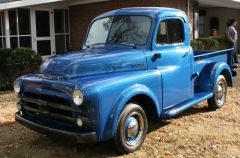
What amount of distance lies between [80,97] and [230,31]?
33.9 feet

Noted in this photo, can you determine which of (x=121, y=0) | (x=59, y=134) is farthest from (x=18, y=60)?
(x=59, y=134)

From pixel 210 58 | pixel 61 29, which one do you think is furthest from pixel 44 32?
pixel 210 58

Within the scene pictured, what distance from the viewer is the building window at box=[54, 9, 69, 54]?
17297 mm

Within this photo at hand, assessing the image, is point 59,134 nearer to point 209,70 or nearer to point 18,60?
point 209,70

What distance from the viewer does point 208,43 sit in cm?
1655

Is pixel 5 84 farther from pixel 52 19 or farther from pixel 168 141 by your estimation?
pixel 168 141

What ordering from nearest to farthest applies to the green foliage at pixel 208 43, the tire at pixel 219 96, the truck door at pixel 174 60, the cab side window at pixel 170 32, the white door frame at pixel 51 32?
the truck door at pixel 174 60
the cab side window at pixel 170 32
the tire at pixel 219 96
the green foliage at pixel 208 43
the white door frame at pixel 51 32

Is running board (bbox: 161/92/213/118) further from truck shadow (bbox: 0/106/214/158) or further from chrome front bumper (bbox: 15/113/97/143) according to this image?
chrome front bumper (bbox: 15/113/97/143)

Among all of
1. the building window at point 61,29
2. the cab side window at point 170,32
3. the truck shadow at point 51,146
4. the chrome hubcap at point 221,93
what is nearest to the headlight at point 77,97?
the truck shadow at point 51,146

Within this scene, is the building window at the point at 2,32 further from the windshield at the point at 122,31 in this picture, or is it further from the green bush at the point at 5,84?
the windshield at the point at 122,31

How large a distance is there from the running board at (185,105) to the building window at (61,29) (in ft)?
36.2

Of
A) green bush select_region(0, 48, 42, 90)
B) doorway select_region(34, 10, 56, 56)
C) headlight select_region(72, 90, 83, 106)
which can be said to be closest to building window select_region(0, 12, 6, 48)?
doorway select_region(34, 10, 56, 56)

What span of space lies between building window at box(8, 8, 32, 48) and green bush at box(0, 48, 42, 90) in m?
2.87

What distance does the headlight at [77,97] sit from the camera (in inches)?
189
